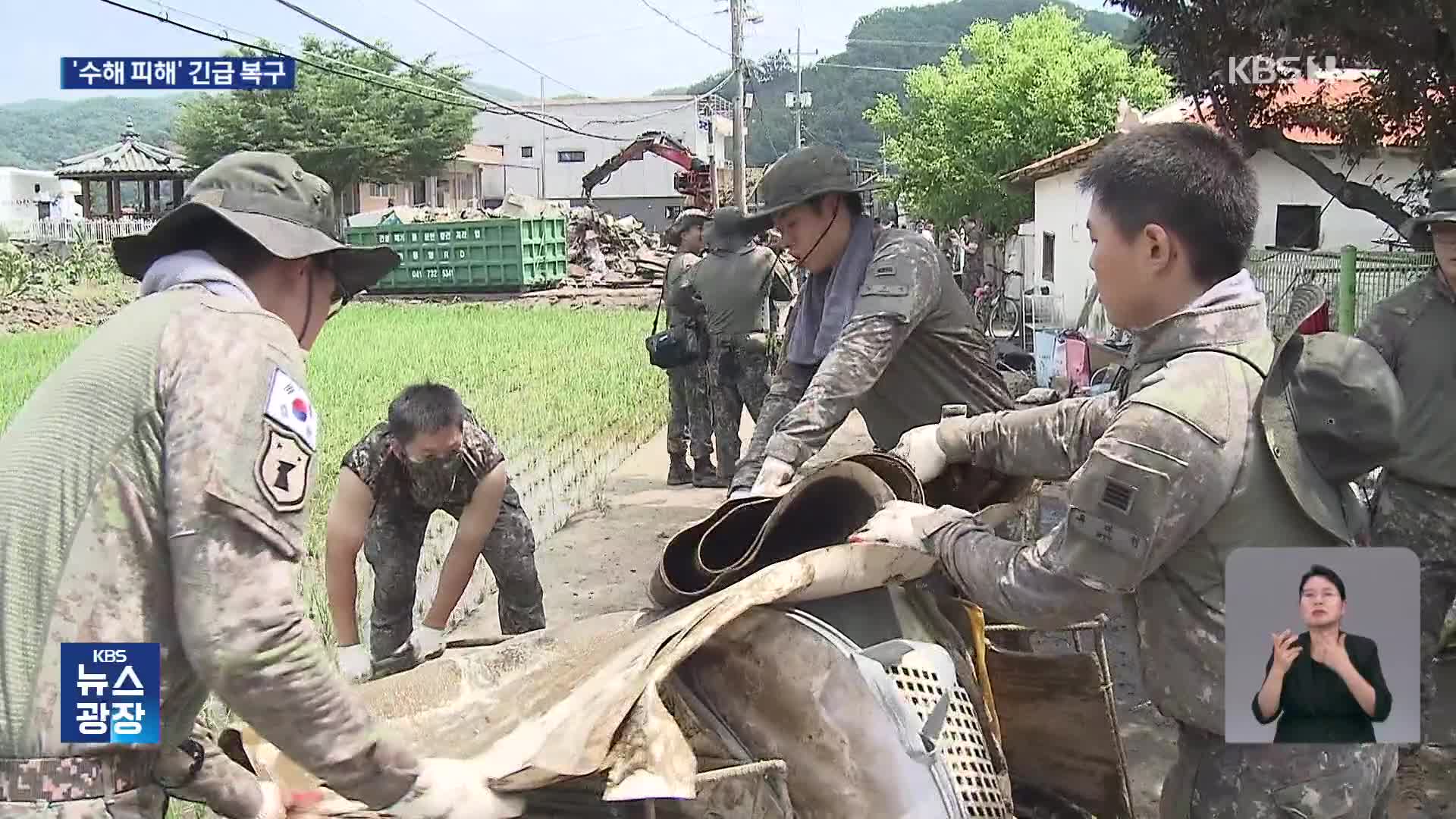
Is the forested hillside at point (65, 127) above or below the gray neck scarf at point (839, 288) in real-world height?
above

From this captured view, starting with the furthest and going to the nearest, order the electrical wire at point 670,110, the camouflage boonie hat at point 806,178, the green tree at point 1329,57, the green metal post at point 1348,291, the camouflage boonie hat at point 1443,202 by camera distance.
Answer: the electrical wire at point 670,110, the green metal post at point 1348,291, the green tree at point 1329,57, the camouflage boonie hat at point 1443,202, the camouflage boonie hat at point 806,178

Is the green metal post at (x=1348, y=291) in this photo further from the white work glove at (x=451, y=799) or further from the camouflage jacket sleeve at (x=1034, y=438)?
the white work glove at (x=451, y=799)

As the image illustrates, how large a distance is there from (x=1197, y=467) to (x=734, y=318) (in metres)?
6.63

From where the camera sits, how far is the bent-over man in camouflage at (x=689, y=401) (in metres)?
8.91

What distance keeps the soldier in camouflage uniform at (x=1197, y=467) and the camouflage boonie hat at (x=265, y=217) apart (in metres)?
1.03

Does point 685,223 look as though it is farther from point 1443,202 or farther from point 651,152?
point 651,152

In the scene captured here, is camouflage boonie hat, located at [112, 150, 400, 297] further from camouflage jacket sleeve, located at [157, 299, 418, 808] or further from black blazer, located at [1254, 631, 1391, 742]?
black blazer, located at [1254, 631, 1391, 742]

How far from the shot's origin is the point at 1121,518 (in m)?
1.89

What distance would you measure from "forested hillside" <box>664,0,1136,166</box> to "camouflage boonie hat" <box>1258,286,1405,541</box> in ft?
268

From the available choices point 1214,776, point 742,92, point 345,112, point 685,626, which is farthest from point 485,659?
point 345,112

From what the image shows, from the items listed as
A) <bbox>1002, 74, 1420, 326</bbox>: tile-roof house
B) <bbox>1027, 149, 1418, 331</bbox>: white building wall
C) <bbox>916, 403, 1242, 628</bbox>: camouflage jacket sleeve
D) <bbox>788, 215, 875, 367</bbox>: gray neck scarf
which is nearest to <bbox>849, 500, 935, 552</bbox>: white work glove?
<bbox>916, 403, 1242, 628</bbox>: camouflage jacket sleeve

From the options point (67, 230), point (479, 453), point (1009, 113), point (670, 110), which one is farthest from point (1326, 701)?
point (670, 110)

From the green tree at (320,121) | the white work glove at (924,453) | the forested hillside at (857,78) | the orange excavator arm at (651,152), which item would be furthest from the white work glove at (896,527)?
the forested hillside at (857,78)

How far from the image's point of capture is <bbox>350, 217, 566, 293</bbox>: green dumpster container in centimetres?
2859
